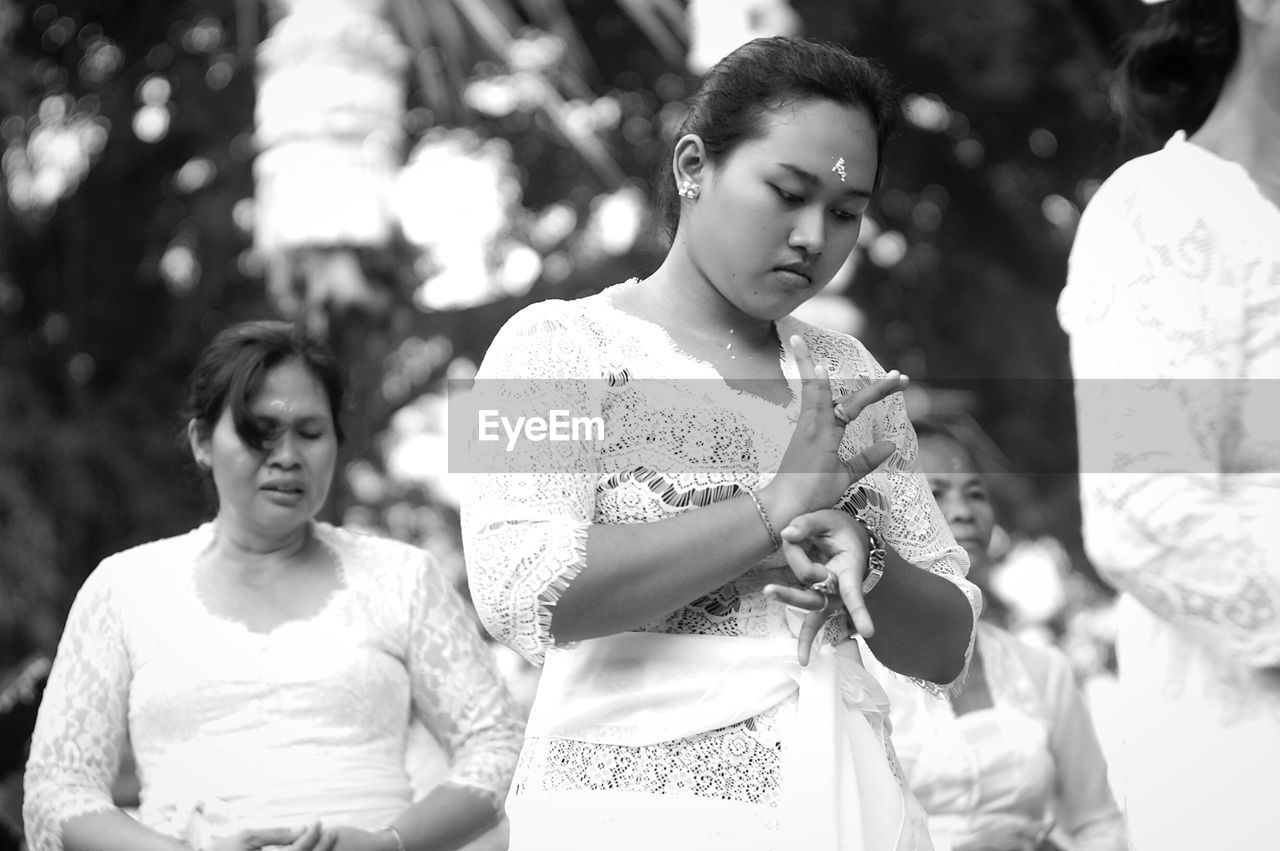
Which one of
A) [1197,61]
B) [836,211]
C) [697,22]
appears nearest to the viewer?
[836,211]

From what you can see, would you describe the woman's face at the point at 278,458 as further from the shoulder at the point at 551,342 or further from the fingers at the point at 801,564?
the fingers at the point at 801,564

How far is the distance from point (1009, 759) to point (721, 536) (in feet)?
7.51

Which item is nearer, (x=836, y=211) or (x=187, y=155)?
(x=836, y=211)

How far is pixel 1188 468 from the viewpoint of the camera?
198 centimetres

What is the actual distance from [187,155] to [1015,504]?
4.99 m

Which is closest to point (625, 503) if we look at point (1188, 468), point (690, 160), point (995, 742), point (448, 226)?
point (690, 160)

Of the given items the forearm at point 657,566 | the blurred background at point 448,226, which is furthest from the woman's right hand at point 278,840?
the blurred background at point 448,226

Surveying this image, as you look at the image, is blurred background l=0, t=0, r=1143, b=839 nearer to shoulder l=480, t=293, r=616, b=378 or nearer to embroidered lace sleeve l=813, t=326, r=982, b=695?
embroidered lace sleeve l=813, t=326, r=982, b=695

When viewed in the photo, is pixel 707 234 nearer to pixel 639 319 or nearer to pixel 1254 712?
pixel 639 319

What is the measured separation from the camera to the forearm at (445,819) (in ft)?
10.7

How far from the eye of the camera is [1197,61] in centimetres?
247

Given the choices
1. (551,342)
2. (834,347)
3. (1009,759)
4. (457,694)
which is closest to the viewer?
(551,342)

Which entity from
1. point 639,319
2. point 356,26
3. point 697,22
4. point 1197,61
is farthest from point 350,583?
point 356,26

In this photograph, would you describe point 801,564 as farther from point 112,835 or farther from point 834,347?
point 112,835
